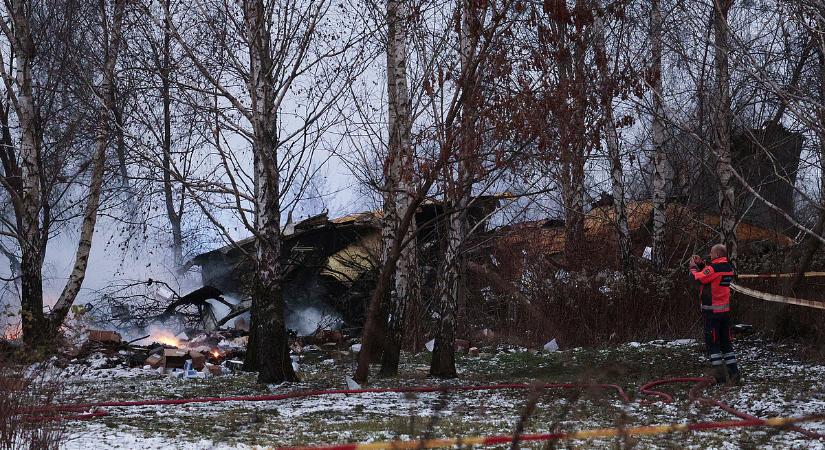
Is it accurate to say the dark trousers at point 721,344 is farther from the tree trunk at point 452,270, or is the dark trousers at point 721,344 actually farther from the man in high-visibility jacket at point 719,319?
A: the tree trunk at point 452,270

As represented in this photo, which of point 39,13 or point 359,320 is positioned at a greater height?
point 39,13

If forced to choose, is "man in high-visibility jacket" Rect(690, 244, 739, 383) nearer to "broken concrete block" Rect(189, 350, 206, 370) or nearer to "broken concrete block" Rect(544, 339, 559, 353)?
"broken concrete block" Rect(544, 339, 559, 353)

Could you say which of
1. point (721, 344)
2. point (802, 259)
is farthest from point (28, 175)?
point (802, 259)

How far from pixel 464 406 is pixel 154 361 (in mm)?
6980

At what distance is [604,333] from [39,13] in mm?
11685

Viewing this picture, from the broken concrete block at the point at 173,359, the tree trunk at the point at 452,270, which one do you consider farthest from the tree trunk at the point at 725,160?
the broken concrete block at the point at 173,359

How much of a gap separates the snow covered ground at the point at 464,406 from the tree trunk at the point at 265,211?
1.95 ft

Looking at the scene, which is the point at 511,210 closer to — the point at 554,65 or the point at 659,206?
the point at 659,206

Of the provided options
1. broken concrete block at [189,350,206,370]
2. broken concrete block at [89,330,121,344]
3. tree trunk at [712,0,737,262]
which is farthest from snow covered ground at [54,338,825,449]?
broken concrete block at [89,330,121,344]

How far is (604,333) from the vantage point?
52.6ft

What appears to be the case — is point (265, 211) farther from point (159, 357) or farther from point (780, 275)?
point (780, 275)

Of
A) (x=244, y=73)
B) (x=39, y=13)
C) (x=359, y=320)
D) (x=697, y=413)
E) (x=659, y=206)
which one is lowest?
(x=697, y=413)

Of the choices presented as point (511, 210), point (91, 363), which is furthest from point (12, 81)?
point (511, 210)

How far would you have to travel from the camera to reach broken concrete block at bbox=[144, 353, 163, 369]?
13273 millimetres
